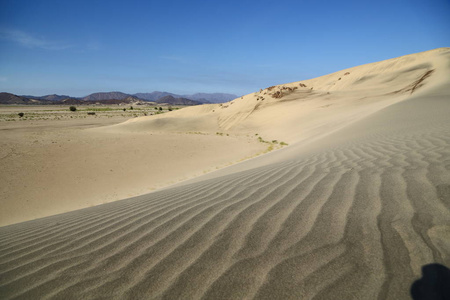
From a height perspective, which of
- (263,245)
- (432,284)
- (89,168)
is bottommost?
(89,168)

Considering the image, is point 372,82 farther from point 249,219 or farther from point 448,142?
point 249,219

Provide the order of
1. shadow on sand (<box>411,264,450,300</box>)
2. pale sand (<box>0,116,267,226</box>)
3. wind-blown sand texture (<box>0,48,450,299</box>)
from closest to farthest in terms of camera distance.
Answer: shadow on sand (<box>411,264,450,300</box>) → wind-blown sand texture (<box>0,48,450,299</box>) → pale sand (<box>0,116,267,226</box>)

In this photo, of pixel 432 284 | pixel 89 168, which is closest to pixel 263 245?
pixel 432 284

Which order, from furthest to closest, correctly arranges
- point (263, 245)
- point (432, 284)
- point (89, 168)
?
point (89, 168) < point (263, 245) < point (432, 284)

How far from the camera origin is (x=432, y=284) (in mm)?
1094

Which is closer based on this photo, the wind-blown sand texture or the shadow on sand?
the shadow on sand

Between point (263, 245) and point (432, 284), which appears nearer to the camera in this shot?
point (432, 284)

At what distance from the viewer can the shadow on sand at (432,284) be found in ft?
3.41

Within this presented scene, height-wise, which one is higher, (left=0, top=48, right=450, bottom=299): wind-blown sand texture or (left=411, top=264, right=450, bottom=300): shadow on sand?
(left=411, top=264, right=450, bottom=300): shadow on sand

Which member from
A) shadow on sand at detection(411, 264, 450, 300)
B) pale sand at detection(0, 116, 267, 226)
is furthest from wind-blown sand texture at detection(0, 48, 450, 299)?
pale sand at detection(0, 116, 267, 226)

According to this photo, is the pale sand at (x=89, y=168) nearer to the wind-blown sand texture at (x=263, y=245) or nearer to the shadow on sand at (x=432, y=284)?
the wind-blown sand texture at (x=263, y=245)

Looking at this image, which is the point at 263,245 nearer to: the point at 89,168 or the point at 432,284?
the point at 432,284

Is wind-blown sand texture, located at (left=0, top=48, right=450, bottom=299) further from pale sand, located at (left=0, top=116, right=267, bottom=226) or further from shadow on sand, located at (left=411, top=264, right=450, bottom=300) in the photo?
pale sand, located at (left=0, top=116, right=267, bottom=226)

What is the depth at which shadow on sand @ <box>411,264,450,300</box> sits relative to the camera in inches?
40.9
